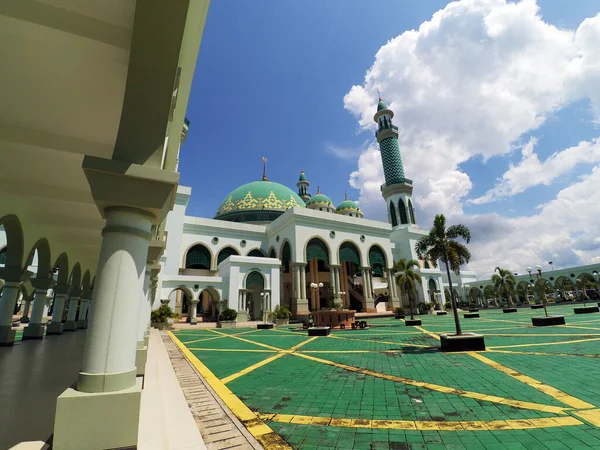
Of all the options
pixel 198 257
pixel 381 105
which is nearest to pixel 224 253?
pixel 198 257

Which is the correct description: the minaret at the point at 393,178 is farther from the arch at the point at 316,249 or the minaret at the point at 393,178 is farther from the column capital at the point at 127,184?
the column capital at the point at 127,184

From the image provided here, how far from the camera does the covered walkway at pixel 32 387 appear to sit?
331 cm

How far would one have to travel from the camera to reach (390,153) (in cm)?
4797

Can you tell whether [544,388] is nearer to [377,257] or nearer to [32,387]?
[32,387]

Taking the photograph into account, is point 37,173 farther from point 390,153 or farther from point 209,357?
point 390,153

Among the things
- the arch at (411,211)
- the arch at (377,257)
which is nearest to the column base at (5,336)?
the arch at (377,257)

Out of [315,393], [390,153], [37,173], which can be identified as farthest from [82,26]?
[390,153]

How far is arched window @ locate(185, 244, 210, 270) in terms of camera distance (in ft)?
108

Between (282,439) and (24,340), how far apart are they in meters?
13.5

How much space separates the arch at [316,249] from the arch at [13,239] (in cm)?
2428

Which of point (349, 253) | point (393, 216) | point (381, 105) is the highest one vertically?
point (381, 105)

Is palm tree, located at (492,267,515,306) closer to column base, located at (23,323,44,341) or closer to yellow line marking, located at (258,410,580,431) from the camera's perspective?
yellow line marking, located at (258,410,580,431)

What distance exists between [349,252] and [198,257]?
56.7ft

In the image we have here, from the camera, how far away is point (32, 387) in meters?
5.14
